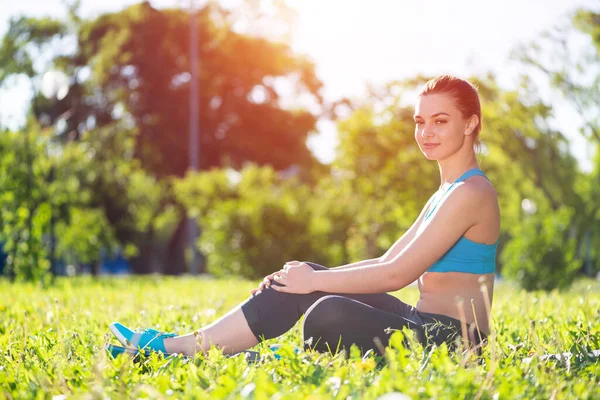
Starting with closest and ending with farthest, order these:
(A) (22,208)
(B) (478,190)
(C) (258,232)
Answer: (B) (478,190), (A) (22,208), (C) (258,232)

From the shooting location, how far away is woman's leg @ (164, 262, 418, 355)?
360 centimetres

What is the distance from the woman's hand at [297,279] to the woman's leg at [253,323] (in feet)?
0.33

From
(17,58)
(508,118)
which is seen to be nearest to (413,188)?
(508,118)

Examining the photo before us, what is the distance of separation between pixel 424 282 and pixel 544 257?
369 inches

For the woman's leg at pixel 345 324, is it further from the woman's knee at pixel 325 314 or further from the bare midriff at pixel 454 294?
the bare midriff at pixel 454 294

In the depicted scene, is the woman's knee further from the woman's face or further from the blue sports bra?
the woman's face

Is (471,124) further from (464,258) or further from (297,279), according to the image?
(297,279)

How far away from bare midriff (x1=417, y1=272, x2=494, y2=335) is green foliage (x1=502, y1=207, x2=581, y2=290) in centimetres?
899

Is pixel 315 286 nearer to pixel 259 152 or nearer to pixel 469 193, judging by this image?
pixel 469 193

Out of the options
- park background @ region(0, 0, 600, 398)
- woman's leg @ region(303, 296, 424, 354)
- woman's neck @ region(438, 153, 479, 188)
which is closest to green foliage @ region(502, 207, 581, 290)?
park background @ region(0, 0, 600, 398)

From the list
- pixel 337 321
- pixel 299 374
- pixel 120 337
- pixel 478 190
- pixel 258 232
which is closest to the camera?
pixel 299 374

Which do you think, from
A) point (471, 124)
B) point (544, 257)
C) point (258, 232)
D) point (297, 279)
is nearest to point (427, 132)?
point (471, 124)

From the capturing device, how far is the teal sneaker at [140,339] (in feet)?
11.7

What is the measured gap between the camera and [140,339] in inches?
141
